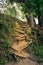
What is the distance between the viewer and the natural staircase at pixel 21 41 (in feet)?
32.7

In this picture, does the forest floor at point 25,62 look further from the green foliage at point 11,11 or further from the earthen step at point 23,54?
the green foliage at point 11,11

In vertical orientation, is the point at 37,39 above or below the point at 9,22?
below

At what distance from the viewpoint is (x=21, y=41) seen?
1060 centimetres

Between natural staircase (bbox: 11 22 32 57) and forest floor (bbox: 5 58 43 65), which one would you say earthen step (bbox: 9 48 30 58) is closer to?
natural staircase (bbox: 11 22 32 57)

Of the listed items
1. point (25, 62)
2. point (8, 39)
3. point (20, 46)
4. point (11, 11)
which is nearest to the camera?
point (25, 62)

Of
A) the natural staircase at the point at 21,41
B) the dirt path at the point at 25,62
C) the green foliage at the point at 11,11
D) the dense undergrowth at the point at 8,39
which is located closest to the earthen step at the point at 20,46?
the natural staircase at the point at 21,41

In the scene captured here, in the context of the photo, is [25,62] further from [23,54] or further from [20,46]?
[20,46]

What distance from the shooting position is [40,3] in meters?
9.61

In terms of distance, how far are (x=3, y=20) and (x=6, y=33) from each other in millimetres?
611

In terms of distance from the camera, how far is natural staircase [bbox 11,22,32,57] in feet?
32.7

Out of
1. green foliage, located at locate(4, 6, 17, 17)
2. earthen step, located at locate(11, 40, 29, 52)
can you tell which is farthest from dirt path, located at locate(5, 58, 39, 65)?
green foliage, located at locate(4, 6, 17, 17)

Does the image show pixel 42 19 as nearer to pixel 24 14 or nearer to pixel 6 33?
Answer: pixel 24 14

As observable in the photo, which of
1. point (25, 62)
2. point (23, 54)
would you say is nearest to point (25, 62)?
point (25, 62)

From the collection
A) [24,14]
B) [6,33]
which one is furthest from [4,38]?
[24,14]
